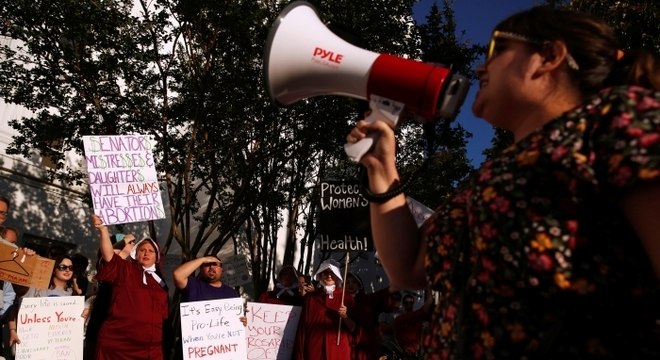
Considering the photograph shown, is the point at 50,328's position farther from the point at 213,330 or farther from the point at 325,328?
the point at 325,328

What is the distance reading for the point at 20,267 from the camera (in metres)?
5.30

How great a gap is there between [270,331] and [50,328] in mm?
2375

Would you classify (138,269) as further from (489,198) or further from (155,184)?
(489,198)

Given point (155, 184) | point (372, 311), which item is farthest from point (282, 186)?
point (155, 184)

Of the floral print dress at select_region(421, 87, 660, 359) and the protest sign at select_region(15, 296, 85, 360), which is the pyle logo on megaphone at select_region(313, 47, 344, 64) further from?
the protest sign at select_region(15, 296, 85, 360)

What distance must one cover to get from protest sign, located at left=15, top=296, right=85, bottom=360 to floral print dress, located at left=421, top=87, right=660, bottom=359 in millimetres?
5565

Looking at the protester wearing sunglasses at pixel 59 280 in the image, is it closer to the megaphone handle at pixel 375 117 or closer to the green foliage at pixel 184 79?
the green foliage at pixel 184 79

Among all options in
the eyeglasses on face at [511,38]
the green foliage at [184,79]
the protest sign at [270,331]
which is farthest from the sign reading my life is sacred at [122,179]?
the eyeglasses on face at [511,38]

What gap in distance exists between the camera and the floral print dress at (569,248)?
103 centimetres

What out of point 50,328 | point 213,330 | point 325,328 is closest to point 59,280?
point 50,328

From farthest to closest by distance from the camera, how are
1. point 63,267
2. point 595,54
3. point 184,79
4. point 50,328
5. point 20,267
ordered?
point 184,79, point 63,267, point 50,328, point 20,267, point 595,54

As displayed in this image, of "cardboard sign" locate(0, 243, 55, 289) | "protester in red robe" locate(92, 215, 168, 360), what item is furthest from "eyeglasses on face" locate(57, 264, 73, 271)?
"protester in red robe" locate(92, 215, 168, 360)

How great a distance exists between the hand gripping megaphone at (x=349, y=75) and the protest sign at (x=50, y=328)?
16.0 ft

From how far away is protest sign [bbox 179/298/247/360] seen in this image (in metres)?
6.14
